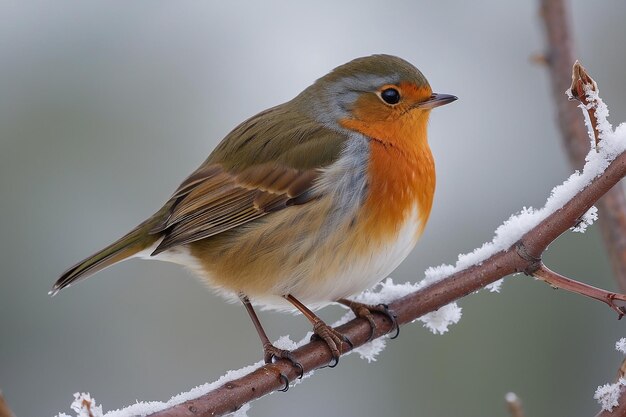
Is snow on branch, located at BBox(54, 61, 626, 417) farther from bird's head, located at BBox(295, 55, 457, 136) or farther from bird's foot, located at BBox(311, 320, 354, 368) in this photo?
bird's head, located at BBox(295, 55, 457, 136)

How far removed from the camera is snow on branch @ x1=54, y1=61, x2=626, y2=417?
89.7 inches

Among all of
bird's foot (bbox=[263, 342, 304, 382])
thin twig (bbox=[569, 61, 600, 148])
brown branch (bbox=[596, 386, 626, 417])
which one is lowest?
brown branch (bbox=[596, 386, 626, 417])

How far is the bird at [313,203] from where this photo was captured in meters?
3.27

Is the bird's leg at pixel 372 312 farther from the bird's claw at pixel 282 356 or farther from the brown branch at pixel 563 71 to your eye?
the brown branch at pixel 563 71

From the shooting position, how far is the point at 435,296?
2867 millimetres

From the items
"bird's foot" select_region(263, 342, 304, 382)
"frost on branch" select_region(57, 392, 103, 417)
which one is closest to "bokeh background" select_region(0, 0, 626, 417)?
"bird's foot" select_region(263, 342, 304, 382)

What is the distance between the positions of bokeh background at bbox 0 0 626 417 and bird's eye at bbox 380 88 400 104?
0.72 meters

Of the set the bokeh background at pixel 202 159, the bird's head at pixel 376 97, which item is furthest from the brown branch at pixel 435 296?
the bokeh background at pixel 202 159

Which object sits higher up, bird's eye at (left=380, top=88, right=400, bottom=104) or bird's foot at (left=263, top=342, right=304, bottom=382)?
bird's eye at (left=380, top=88, right=400, bottom=104)

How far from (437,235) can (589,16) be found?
109 inches

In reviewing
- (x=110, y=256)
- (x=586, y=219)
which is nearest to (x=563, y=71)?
(x=586, y=219)

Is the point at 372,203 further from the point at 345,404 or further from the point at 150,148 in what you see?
the point at 150,148

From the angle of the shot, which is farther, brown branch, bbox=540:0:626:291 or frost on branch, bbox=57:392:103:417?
brown branch, bbox=540:0:626:291

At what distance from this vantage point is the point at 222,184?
12.1ft
